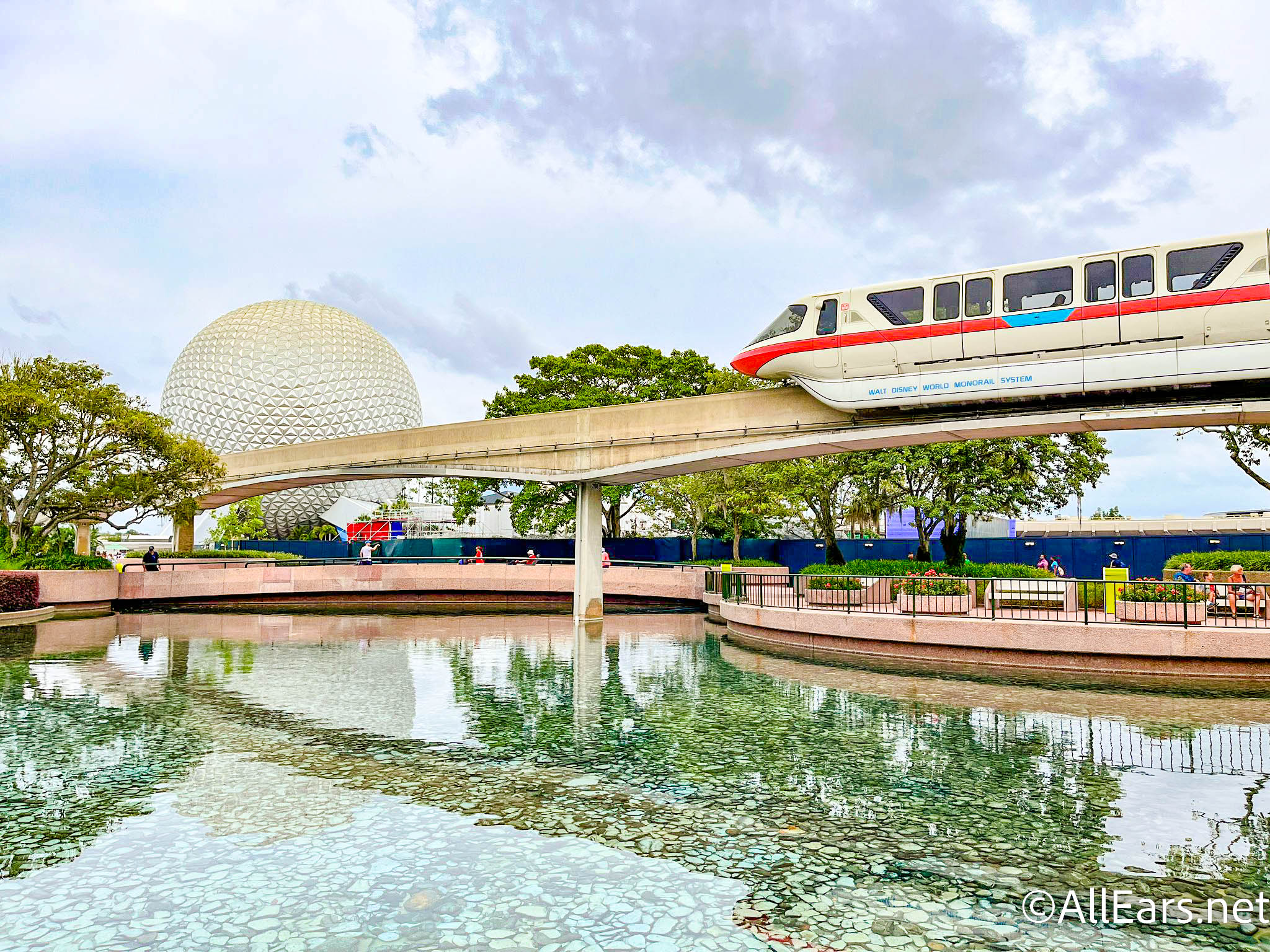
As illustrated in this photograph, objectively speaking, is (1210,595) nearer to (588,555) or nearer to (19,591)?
(588,555)

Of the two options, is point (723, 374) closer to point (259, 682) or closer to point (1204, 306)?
point (1204, 306)

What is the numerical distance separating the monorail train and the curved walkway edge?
509 centimetres

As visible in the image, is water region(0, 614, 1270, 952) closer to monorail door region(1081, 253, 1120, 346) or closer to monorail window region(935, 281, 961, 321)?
monorail door region(1081, 253, 1120, 346)

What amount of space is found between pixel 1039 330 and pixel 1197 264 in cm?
309

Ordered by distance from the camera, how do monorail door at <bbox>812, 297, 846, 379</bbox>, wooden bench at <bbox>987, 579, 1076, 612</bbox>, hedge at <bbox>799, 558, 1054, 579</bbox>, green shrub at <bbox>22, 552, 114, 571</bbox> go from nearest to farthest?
wooden bench at <bbox>987, 579, 1076, 612</bbox>
monorail door at <bbox>812, 297, 846, 379</bbox>
hedge at <bbox>799, 558, 1054, 579</bbox>
green shrub at <bbox>22, 552, 114, 571</bbox>

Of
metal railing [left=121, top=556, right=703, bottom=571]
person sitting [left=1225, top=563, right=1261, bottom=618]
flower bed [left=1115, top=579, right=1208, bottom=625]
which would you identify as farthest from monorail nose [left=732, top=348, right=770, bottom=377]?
metal railing [left=121, top=556, right=703, bottom=571]

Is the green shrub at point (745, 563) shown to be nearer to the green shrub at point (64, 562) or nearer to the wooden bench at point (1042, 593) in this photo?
the wooden bench at point (1042, 593)

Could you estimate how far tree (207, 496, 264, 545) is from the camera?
7188cm

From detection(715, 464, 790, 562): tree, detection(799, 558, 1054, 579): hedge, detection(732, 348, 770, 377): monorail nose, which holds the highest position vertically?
detection(732, 348, 770, 377): monorail nose

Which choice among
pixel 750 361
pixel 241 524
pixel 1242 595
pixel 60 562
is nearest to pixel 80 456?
pixel 60 562

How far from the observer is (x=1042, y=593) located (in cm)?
2053

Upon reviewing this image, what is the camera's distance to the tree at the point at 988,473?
27.4 meters

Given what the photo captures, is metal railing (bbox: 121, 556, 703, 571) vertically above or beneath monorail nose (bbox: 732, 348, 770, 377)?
beneath

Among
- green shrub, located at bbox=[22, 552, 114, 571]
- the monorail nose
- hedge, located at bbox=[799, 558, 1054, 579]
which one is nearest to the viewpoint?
the monorail nose
